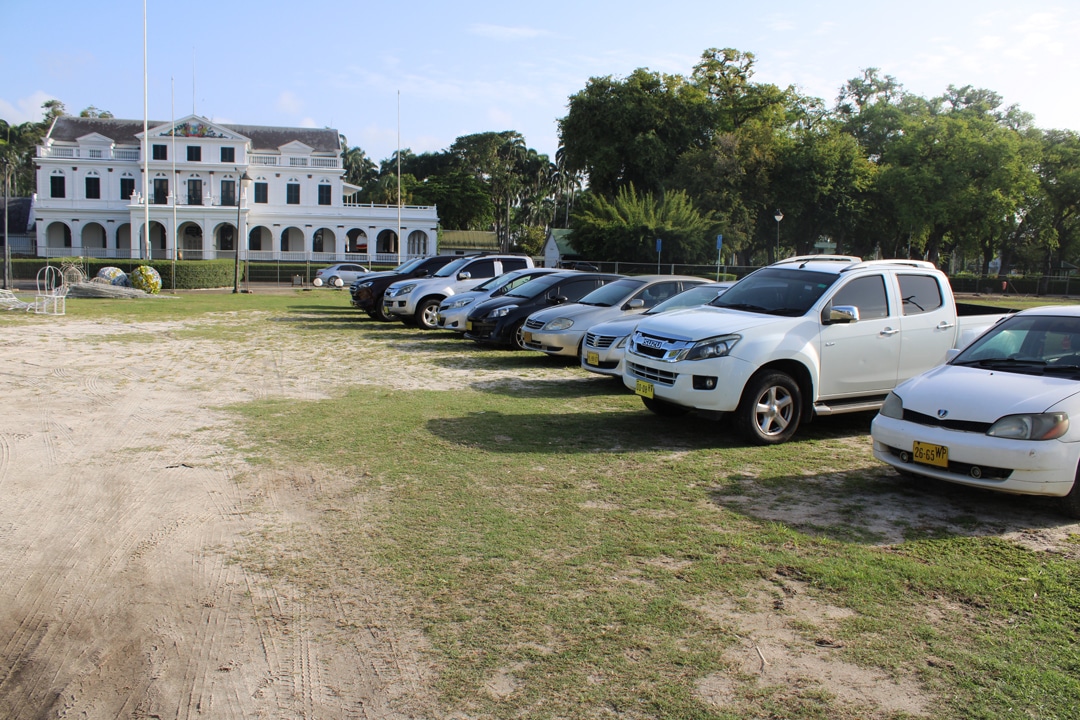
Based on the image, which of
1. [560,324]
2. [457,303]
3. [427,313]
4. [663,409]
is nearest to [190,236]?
[427,313]

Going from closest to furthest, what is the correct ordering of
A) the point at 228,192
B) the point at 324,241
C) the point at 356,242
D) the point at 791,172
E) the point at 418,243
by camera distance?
the point at 791,172 → the point at 228,192 → the point at 324,241 → the point at 418,243 → the point at 356,242

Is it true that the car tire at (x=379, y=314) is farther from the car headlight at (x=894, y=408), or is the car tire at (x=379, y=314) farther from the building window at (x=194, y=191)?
the building window at (x=194, y=191)

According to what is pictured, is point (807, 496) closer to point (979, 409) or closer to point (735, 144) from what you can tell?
point (979, 409)

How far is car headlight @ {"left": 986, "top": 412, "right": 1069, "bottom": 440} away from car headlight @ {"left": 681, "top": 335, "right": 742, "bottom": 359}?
107 inches

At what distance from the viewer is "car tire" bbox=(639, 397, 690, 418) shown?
31.7 ft

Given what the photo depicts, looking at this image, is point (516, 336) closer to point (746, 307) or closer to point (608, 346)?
point (608, 346)

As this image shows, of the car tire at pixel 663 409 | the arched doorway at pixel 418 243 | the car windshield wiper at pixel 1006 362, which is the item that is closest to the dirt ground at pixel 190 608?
the car windshield wiper at pixel 1006 362

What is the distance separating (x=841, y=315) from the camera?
8.73 metres

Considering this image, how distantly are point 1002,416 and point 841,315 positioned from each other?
8.70 feet

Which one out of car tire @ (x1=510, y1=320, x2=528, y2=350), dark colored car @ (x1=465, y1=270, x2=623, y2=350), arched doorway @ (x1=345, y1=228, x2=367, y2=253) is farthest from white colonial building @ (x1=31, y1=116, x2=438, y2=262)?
car tire @ (x1=510, y1=320, x2=528, y2=350)

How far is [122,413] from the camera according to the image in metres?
9.64

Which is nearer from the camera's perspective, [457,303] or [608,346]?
[608,346]

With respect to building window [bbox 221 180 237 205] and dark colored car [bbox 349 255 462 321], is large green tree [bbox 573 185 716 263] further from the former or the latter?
building window [bbox 221 180 237 205]

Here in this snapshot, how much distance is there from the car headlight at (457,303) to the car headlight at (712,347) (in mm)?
10225
